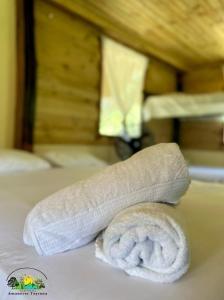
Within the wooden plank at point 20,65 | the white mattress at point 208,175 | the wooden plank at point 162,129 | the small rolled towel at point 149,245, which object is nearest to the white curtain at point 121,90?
the wooden plank at point 162,129

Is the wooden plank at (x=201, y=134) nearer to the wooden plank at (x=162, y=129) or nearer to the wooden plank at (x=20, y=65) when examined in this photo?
the wooden plank at (x=162, y=129)

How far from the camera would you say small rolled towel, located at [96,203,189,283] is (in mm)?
613

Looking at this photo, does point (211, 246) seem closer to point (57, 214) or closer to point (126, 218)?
point (126, 218)

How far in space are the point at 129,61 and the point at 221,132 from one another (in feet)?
5.68

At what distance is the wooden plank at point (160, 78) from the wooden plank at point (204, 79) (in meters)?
0.21

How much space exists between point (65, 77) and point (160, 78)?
1852 mm

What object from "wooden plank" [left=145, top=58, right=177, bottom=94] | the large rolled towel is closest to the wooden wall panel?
"wooden plank" [left=145, top=58, right=177, bottom=94]

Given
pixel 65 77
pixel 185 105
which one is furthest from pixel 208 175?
pixel 65 77

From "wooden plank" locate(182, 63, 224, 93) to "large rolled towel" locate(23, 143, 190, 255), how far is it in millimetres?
3918

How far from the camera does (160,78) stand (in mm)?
4348

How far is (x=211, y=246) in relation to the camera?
2.69 ft

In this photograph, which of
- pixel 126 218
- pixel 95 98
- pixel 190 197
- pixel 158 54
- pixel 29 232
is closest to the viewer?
pixel 126 218

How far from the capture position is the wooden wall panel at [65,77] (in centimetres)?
276

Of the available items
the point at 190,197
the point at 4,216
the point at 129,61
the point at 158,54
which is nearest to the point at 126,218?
the point at 4,216
